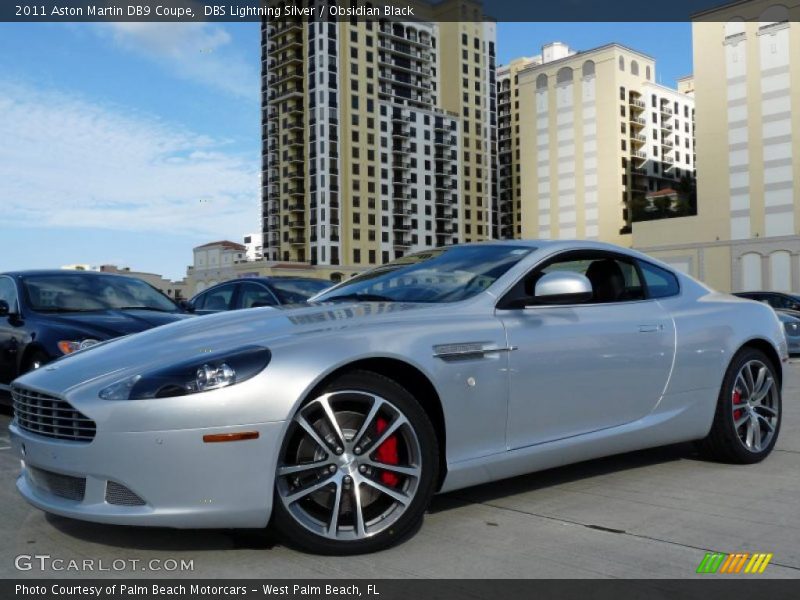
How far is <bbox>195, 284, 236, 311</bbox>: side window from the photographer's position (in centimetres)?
1048

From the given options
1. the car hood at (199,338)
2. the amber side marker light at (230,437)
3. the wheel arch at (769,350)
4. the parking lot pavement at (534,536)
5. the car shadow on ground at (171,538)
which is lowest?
the parking lot pavement at (534,536)

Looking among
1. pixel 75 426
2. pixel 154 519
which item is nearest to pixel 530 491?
pixel 154 519

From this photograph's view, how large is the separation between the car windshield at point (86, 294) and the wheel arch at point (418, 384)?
4.74m

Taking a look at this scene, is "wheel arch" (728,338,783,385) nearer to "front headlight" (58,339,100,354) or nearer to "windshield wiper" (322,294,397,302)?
"windshield wiper" (322,294,397,302)

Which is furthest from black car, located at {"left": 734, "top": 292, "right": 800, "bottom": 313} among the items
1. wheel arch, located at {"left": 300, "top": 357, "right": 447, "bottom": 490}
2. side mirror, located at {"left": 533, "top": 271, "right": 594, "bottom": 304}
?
wheel arch, located at {"left": 300, "top": 357, "right": 447, "bottom": 490}

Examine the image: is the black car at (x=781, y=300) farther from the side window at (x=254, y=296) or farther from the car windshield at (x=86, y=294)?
the car windshield at (x=86, y=294)

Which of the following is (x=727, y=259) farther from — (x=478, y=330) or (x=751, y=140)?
(x=478, y=330)

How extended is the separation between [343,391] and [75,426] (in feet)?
3.43

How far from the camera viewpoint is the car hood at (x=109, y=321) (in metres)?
6.45

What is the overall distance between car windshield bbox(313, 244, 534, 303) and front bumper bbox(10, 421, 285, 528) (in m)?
1.31

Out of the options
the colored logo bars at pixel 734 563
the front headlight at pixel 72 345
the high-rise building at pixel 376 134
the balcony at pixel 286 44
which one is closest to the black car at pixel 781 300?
the front headlight at pixel 72 345

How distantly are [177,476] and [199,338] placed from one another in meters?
0.70

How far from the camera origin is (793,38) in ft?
187

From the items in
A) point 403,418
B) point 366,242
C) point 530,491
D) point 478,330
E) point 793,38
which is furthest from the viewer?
point 366,242
